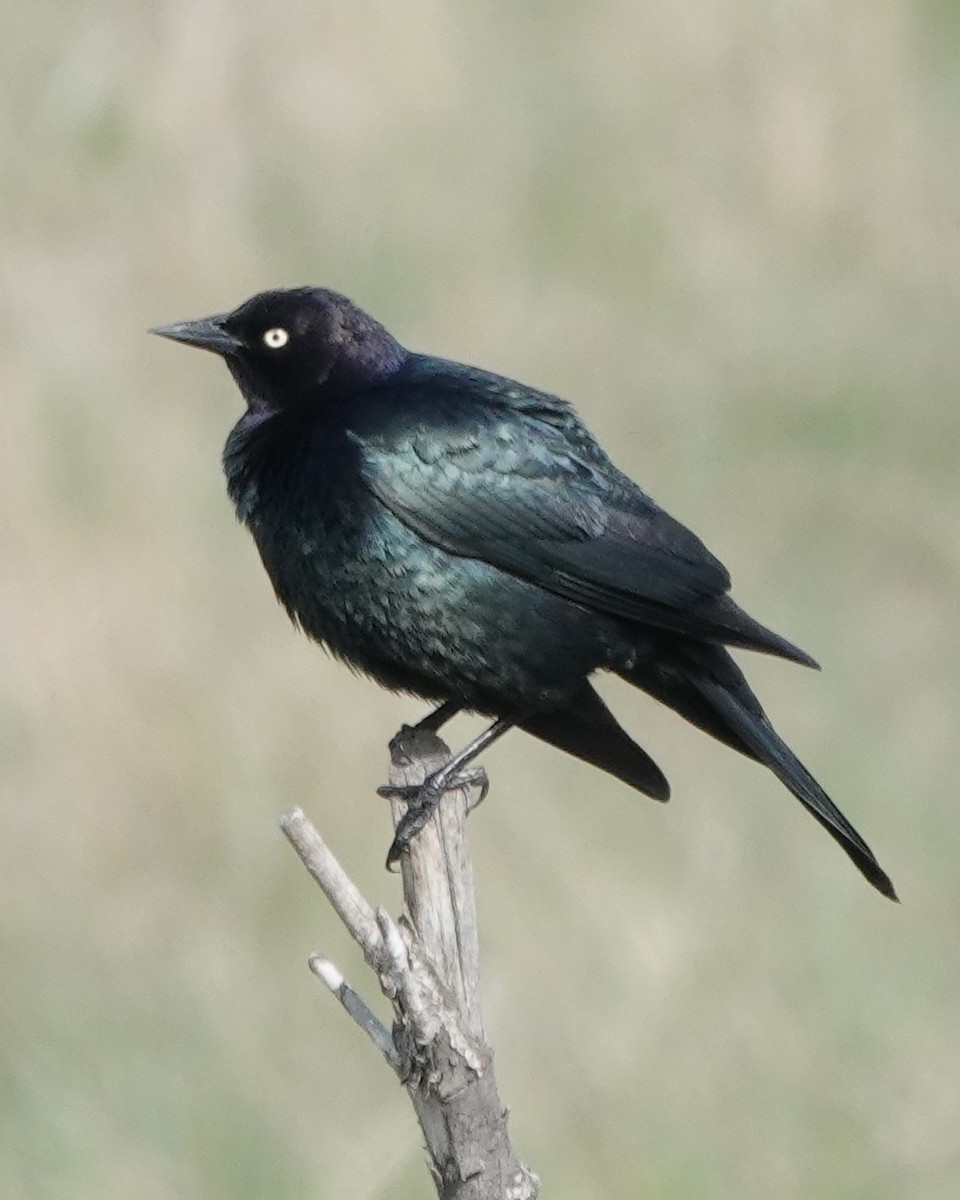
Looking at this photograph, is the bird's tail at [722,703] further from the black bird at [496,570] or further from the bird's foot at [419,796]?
the bird's foot at [419,796]

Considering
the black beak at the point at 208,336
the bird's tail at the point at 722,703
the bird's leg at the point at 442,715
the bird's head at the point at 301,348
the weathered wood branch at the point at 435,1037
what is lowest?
the weathered wood branch at the point at 435,1037

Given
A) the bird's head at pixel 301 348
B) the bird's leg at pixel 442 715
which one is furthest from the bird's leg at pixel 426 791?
the bird's head at pixel 301 348

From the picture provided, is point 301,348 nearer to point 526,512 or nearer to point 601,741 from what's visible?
point 526,512

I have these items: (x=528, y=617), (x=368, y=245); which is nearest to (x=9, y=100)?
(x=368, y=245)

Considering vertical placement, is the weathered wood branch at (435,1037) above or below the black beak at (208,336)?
below

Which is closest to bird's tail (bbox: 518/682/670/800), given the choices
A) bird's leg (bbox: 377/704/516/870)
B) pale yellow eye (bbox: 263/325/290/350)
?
bird's leg (bbox: 377/704/516/870)

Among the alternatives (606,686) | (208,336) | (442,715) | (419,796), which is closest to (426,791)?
(419,796)
